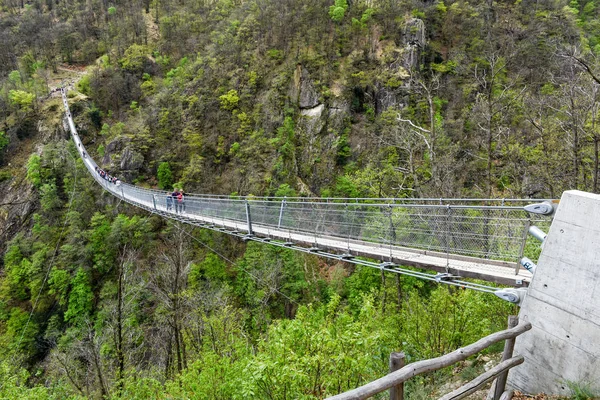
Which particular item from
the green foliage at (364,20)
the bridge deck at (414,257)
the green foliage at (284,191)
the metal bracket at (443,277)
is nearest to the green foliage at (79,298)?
the green foliage at (284,191)

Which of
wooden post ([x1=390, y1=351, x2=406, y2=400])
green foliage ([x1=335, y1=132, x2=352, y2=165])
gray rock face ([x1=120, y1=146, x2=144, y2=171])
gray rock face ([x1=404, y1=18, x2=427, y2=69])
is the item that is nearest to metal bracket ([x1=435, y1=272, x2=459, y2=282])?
wooden post ([x1=390, y1=351, x2=406, y2=400])

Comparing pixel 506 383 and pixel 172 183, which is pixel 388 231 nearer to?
pixel 506 383

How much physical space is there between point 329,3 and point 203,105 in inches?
497

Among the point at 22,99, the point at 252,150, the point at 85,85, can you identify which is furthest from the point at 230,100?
the point at 22,99

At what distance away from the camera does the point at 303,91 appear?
21.6 metres

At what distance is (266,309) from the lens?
15438 millimetres

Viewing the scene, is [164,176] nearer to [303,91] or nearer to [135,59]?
[303,91]

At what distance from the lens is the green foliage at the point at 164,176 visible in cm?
2266

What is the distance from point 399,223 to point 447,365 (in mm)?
3313

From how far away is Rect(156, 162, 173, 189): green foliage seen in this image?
892 inches

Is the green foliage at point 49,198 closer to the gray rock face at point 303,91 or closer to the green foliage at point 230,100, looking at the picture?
the green foliage at point 230,100

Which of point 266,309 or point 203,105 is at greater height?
point 203,105

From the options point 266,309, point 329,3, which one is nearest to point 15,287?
point 266,309

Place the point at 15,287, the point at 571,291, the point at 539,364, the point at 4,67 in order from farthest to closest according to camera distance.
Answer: the point at 4,67
the point at 15,287
the point at 539,364
the point at 571,291
